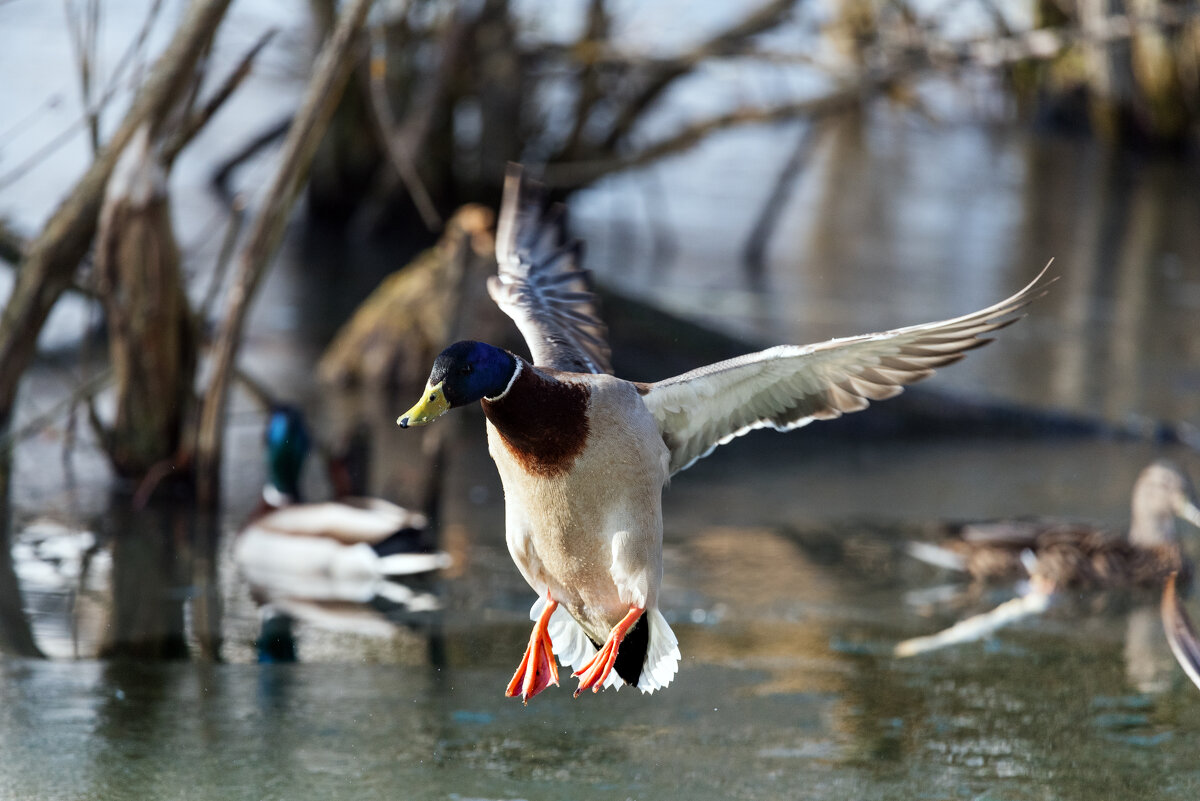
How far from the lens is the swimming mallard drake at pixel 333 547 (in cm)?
554

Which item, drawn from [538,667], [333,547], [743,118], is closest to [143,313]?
[333,547]

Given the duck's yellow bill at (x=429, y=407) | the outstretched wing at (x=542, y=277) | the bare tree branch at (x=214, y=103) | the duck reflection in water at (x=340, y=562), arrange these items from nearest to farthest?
1. the duck's yellow bill at (x=429, y=407)
2. the outstretched wing at (x=542, y=277)
3. the duck reflection in water at (x=340, y=562)
4. the bare tree branch at (x=214, y=103)

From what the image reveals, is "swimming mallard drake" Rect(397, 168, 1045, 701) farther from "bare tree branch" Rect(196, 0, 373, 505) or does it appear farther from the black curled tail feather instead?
"bare tree branch" Rect(196, 0, 373, 505)

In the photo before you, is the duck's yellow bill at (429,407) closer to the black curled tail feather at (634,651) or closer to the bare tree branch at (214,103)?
the black curled tail feather at (634,651)

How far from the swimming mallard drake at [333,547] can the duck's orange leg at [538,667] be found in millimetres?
1640

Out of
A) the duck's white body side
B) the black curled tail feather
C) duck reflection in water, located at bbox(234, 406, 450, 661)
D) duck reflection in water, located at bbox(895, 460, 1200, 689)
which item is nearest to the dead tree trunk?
duck reflection in water, located at bbox(234, 406, 450, 661)

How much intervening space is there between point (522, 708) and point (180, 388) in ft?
9.22

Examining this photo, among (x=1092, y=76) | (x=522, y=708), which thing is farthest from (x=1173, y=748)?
(x=1092, y=76)

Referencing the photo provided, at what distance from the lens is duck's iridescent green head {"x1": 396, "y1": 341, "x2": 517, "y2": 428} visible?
310 cm

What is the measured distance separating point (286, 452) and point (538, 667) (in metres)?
2.59

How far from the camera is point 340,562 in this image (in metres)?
5.69

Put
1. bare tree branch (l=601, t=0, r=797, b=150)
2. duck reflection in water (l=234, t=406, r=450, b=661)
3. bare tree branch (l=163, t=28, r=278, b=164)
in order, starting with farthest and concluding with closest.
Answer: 1. bare tree branch (l=601, t=0, r=797, b=150)
2. bare tree branch (l=163, t=28, r=278, b=164)
3. duck reflection in water (l=234, t=406, r=450, b=661)

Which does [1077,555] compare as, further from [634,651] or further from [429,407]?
[429,407]

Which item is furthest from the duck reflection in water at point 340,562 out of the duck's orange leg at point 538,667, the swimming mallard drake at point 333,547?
the duck's orange leg at point 538,667
